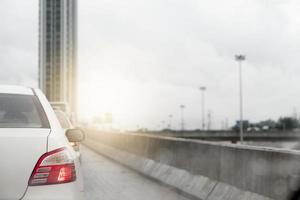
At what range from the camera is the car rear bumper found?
3.94 metres

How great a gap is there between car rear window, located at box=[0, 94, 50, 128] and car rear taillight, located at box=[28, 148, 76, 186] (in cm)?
54

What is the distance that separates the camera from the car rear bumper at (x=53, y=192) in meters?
3.94

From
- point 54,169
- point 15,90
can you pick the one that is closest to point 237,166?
point 15,90

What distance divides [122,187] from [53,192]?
7.68 metres

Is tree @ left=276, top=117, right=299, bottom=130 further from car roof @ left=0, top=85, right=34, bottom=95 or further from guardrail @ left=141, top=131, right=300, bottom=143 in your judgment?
car roof @ left=0, top=85, right=34, bottom=95

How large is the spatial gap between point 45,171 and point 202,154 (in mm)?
6002

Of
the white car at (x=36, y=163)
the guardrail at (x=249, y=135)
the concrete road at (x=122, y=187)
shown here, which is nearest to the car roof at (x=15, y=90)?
the white car at (x=36, y=163)

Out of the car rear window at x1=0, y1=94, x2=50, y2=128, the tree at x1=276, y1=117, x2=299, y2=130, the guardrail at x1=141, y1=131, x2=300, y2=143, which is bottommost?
the guardrail at x1=141, y1=131, x2=300, y2=143

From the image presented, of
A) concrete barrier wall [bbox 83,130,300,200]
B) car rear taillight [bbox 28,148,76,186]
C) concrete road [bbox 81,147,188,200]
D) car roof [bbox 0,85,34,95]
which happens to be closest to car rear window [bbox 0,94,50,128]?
car roof [bbox 0,85,34,95]

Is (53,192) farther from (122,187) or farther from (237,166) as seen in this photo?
(122,187)

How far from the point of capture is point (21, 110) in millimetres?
4953

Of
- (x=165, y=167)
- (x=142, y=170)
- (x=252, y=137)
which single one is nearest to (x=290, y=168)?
(x=165, y=167)

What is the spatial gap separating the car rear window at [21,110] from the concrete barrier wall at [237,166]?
10.1ft

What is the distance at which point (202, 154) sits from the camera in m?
9.77
